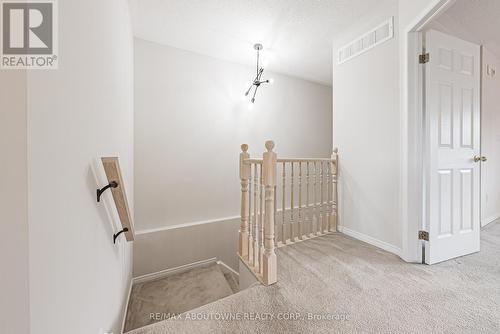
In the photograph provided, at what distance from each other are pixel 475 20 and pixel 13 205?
374cm

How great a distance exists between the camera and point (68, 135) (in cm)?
68

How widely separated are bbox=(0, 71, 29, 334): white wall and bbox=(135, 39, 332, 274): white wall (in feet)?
7.42

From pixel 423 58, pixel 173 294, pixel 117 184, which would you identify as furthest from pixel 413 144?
pixel 173 294

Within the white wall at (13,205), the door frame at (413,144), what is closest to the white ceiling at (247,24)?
the door frame at (413,144)

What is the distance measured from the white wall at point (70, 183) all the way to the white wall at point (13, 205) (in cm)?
1

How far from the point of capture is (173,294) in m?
2.28

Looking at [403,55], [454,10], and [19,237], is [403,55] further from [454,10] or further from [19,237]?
[19,237]

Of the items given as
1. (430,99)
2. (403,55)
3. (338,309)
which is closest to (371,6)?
(403,55)

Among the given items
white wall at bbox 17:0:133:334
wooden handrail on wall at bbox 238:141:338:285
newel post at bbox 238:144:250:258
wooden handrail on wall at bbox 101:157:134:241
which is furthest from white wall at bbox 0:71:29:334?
newel post at bbox 238:144:250:258

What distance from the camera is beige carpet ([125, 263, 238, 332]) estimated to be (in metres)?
1.93

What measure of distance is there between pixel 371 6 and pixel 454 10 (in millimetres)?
790

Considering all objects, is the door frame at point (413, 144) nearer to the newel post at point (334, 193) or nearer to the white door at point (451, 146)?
the white door at point (451, 146)

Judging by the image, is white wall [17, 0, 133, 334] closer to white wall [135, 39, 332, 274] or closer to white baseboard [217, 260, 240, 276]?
white wall [135, 39, 332, 274]

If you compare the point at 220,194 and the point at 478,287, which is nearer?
the point at 478,287
